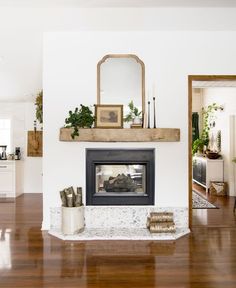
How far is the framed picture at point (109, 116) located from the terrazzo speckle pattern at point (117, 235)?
1397 mm

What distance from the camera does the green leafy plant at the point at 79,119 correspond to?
416cm

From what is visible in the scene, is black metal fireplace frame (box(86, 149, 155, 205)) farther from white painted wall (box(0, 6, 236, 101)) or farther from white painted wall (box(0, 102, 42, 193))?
white painted wall (box(0, 102, 42, 193))

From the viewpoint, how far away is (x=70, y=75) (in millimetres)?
4398

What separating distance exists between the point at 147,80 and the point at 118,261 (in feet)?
7.93

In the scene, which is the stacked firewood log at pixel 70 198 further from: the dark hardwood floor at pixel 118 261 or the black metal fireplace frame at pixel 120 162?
the dark hardwood floor at pixel 118 261

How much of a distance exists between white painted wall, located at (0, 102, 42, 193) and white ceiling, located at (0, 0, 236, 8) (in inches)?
184

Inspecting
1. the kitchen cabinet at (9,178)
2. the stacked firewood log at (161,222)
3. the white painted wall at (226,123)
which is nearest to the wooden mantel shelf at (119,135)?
the stacked firewood log at (161,222)

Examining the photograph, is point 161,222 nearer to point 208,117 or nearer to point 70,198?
point 70,198

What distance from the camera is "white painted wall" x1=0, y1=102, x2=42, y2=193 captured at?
25.7 feet

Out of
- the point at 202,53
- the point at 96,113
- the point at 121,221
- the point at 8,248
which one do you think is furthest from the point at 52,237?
the point at 202,53

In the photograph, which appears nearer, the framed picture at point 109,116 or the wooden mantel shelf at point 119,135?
the wooden mantel shelf at point 119,135

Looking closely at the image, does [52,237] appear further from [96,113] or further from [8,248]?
[96,113]

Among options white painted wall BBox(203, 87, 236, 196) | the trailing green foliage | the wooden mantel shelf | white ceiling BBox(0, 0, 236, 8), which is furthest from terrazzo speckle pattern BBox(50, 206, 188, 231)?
the trailing green foliage

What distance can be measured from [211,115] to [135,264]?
6.12 metres
